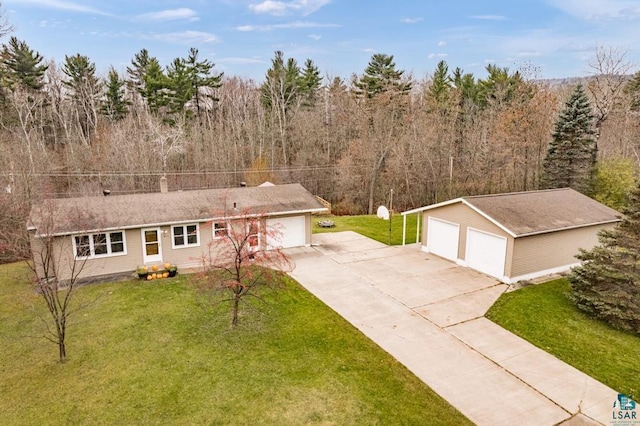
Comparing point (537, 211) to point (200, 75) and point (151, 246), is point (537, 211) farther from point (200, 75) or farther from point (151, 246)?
point (200, 75)

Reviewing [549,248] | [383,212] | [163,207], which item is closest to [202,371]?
[163,207]

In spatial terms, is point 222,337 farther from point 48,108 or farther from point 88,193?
point 48,108

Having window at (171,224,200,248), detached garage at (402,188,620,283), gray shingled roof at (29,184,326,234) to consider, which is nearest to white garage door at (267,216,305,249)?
gray shingled roof at (29,184,326,234)

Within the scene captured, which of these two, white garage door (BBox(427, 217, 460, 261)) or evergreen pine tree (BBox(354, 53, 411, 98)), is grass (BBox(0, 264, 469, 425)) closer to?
white garage door (BBox(427, 217, 460, 261))

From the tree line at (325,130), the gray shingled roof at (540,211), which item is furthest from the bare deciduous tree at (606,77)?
the gray shingled roof at (540,211)

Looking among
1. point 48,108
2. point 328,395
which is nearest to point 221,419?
point 328,395

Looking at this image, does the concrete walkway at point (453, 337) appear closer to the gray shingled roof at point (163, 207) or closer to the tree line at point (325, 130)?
the gray shingled roof at point (163, 207)

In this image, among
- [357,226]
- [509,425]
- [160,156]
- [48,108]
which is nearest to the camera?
[509,425]
